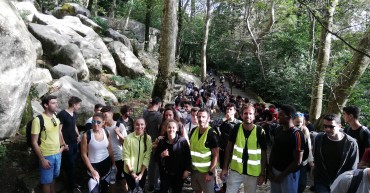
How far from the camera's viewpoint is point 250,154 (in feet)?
13.9

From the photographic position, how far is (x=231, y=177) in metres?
4.38

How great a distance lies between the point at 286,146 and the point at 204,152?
47.9 inches

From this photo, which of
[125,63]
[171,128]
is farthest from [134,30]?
[171,128]

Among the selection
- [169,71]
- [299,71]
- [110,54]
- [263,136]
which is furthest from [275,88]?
[263,136]

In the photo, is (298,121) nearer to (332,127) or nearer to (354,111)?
(354,111)

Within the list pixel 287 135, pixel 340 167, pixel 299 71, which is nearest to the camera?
pixel 340 167

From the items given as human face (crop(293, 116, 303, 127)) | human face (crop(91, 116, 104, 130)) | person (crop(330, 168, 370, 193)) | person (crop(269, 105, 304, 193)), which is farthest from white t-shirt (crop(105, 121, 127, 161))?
person (crop(330, 168, 370, 193))

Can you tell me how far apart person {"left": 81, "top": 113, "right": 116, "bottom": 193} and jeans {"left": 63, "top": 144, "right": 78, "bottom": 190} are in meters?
0.85

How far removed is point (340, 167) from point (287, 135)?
0.76 meters

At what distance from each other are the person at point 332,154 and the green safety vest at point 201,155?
1565mm

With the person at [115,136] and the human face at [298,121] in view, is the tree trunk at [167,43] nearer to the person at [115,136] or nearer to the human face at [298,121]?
the person at [115,136]

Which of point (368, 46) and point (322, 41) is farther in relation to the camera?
point (322, 41)

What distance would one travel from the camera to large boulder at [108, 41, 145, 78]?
16733mm

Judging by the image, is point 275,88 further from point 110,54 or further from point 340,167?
point 340,167
